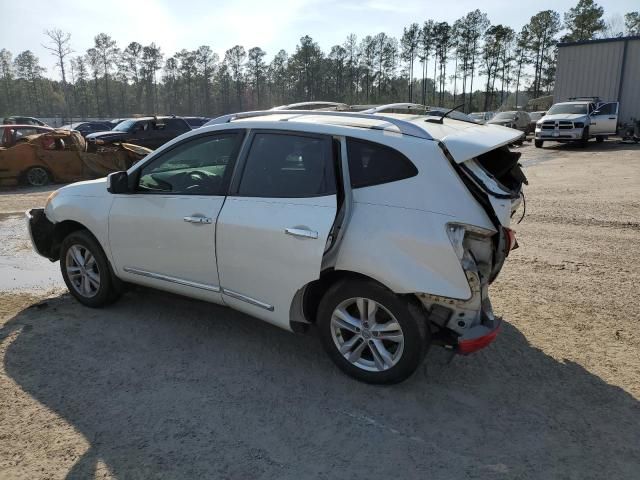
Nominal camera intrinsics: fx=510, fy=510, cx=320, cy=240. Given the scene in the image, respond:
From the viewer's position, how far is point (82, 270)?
4824 mm

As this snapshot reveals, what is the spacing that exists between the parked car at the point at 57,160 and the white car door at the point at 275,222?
39.2 ft

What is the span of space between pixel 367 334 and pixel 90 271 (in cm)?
286

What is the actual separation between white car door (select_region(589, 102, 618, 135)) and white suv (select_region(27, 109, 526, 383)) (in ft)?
74.2

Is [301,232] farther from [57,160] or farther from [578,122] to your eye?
[578,122]

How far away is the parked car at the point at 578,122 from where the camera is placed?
872 inches

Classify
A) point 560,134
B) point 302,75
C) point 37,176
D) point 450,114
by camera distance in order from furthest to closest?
1. point 302,75
2. point 560,134
3. point 37,176
4. point 450,114

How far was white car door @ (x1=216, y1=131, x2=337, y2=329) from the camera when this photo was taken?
3.41 meters

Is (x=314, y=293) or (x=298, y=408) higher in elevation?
(x=314, y=293)

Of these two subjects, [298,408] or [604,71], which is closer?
[298,408]

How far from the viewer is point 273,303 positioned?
3670 millimetres

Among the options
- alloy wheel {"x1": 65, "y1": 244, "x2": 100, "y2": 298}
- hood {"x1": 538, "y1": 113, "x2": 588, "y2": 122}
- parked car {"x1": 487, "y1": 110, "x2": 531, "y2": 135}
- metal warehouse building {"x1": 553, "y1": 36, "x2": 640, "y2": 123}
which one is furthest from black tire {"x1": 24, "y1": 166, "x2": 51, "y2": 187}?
metal warehouse building {"x1": 553, "y1": 36, "x2": 640, "y2": 123}

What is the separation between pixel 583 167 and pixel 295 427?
15676 mm

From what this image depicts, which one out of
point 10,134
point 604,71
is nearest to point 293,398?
point 10,134

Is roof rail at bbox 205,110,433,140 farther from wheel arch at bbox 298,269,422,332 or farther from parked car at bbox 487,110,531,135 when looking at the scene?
parked car at bbox 487,110,531,135
